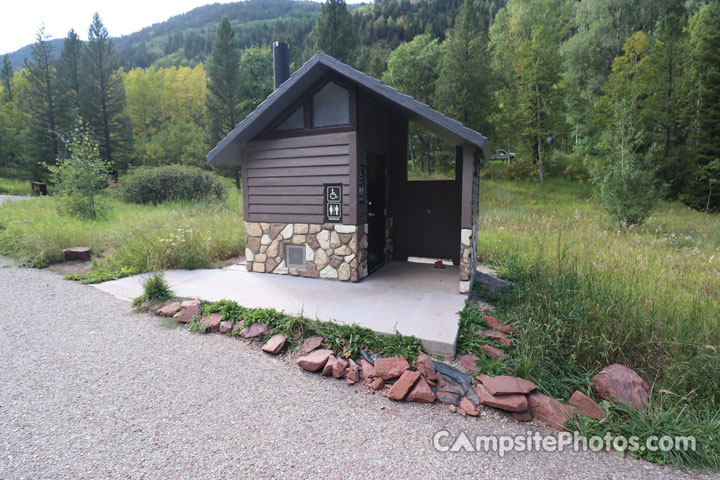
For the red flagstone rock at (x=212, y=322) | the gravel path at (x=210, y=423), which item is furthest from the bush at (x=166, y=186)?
the gravel path at (x=210, y=423)

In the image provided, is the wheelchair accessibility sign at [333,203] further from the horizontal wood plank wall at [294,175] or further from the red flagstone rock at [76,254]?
the red flagstone rock at [76,254]

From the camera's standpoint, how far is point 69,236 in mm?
8039

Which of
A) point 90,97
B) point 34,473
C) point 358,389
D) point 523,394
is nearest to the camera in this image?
point 34,473

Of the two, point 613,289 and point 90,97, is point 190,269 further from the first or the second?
point 90,97

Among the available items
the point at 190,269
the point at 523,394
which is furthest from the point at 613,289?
the point at 190,269

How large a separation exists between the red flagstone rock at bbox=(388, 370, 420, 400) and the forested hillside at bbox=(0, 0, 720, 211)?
36.2 feet

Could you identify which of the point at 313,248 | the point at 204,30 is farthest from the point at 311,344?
the point at 204,30

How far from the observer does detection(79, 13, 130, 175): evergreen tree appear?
2980 cm

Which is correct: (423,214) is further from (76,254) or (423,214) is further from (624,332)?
(76,254)

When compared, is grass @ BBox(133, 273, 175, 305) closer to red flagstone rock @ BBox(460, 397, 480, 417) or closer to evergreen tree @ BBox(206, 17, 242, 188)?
red flagstone rock @ BBox(460, 397, 480, 417)

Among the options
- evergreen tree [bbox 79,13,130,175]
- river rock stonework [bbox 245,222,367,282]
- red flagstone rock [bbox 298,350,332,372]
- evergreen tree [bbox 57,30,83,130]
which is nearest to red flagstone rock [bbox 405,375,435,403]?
red flagstone rock [bbox 298,350,332,372]

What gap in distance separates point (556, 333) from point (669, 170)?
74.8 ft

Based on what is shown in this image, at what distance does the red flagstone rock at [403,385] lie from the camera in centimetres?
287

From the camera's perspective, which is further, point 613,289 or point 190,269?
point 190,269
